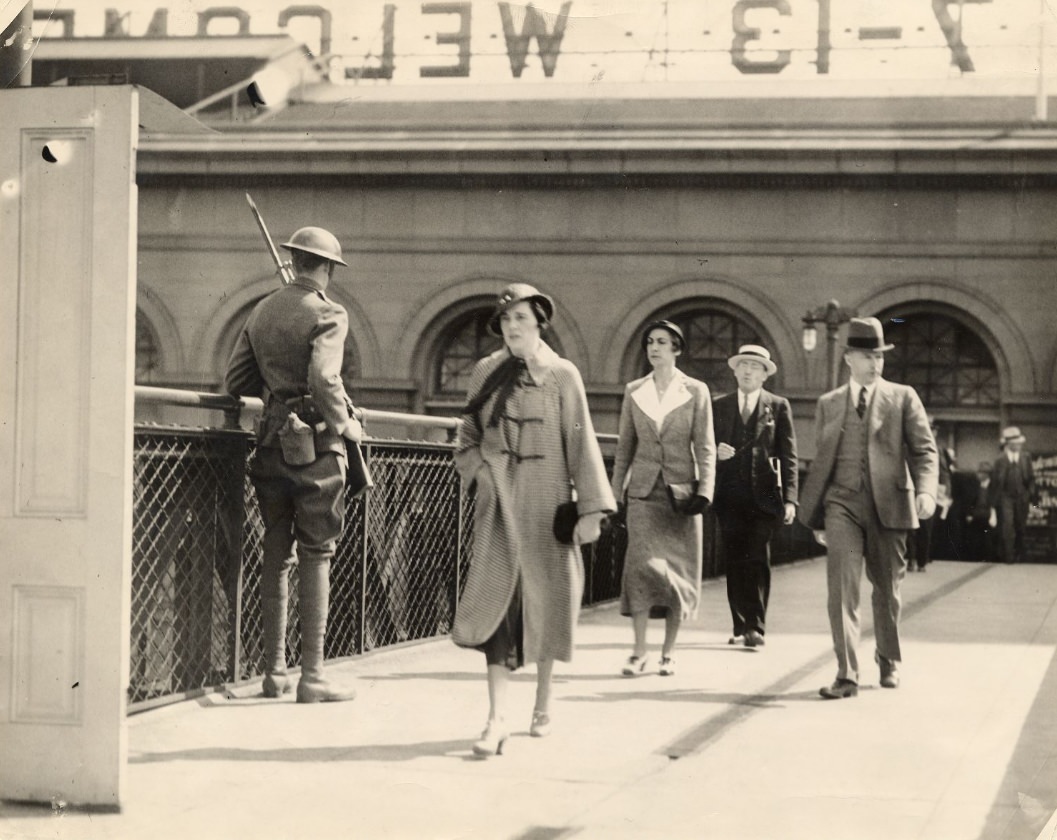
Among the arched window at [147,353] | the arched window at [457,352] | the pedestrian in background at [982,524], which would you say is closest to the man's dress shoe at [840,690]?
the pedestrian in background at [982,524]

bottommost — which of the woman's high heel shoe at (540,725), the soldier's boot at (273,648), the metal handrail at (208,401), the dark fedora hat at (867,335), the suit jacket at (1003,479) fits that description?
the woman's high heel shoe at (540,725)

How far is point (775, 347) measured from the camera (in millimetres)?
24484

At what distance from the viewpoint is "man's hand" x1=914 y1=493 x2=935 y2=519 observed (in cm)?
795

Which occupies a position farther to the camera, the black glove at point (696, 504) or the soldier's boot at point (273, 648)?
the black glove at point (696, 504)

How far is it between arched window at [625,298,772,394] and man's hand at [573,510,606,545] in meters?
18.3

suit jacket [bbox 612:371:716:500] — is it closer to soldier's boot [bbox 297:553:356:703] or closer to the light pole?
soldier's boot [bbox 297:553:356:703]

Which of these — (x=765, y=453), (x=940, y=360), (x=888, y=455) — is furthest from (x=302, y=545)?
(x=940, y=360)

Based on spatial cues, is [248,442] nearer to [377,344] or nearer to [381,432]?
[381,432]

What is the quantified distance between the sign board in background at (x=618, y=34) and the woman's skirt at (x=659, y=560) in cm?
291

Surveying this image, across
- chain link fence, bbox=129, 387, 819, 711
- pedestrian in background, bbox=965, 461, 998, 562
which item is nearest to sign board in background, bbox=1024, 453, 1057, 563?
pedestrian in background, bbox=965, 461, 998, 562

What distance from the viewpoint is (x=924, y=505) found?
8016 mm

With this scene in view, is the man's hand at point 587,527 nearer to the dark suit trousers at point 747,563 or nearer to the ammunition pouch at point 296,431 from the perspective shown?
the ammunition pouch at point 296,431

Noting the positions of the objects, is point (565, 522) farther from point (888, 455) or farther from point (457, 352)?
point (457, 352)

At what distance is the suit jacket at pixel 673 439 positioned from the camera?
A: 874 centimetres
